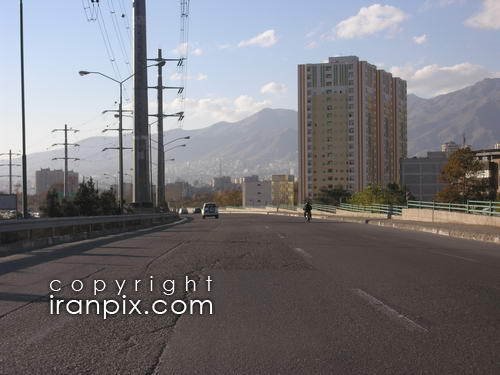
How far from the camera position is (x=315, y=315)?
29.2 ft

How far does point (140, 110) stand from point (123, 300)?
33890 mm

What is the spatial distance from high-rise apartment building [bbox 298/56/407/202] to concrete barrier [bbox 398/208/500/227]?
439ft

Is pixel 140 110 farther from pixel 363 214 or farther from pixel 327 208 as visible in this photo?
pixel 327 208

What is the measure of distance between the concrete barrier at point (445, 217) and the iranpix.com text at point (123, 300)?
76.5 feet

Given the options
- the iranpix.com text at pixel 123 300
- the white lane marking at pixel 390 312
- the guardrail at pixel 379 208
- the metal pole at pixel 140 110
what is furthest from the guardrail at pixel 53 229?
the guardrail at pixel 379 208

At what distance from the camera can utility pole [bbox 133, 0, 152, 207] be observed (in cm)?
4322

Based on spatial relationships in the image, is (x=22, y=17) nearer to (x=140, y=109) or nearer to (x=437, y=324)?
(x=140, y=109)

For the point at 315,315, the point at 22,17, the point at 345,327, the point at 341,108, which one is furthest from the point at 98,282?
the point at 341,108

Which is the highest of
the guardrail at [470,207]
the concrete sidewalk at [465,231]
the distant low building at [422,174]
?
the distant low building at [422,174]

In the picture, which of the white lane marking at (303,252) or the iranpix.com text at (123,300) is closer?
the iranpix.com text at (123,300)

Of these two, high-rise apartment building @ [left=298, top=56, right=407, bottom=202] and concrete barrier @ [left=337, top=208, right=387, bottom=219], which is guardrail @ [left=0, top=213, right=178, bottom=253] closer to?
concrete barrier @ [left=337, top=208, right=387, bottom=219]

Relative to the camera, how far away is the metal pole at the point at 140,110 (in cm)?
4322

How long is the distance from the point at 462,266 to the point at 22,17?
2121cm

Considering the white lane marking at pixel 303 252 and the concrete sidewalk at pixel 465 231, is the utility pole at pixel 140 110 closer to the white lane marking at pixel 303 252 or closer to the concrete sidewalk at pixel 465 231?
the concrete sidewalk at pixel 465 231
